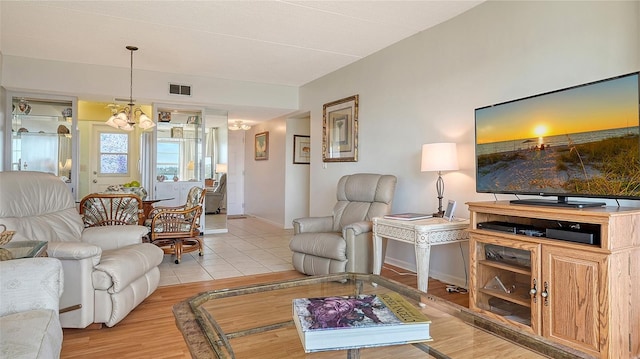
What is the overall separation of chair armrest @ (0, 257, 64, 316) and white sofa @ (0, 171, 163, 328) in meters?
0.69

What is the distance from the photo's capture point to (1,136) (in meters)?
4.62

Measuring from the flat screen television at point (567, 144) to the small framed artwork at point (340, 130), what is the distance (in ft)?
7.34

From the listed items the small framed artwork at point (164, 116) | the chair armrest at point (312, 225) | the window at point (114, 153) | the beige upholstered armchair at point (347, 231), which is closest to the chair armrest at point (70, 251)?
the beige upholstered armchair at point (347, 231)

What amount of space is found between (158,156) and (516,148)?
5.10m

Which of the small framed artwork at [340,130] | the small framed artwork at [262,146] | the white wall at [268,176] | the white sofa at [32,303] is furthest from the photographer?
the small framed artwork at [262,146]

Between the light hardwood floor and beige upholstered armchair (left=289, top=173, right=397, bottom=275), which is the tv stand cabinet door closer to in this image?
the light hardwood floor

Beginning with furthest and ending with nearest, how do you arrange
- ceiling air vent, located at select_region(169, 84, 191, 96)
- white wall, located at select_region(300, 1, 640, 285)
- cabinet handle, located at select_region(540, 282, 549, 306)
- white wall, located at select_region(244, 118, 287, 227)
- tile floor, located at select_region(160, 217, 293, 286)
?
white wall, located at select_region(244, 118, 287, 227) < ceiling air vent, located at select_region(169, 84, 191, 96) < tile floor, located at select_region(160, 217, 293, 286) < white wall, located at select_region(300, 1, 640, 285) < cabinet handle, located at select_region(540, 282, 549, 306)

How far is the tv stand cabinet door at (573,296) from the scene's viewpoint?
5.99ft

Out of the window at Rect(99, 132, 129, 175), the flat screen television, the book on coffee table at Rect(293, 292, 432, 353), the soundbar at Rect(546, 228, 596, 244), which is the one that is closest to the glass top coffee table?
the book on coffee table at Rect(293, 292, 432, 353)

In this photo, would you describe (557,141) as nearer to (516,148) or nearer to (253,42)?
(516,148)

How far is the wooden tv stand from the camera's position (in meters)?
1.80

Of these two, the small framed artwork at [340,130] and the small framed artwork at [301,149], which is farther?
the small framed artwork at [301,149]

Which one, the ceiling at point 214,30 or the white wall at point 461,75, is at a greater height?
the ceiling at point 214,30

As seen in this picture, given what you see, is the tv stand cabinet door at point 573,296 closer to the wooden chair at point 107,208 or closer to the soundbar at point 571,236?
the soundbar at point 571,236
